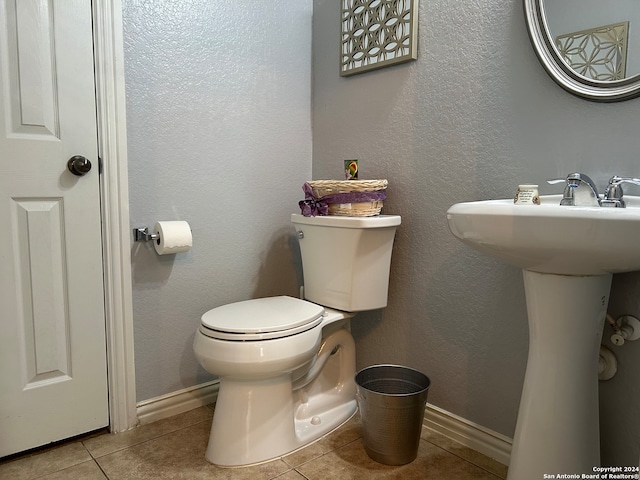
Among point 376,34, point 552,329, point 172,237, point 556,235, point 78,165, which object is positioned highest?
point 376,34

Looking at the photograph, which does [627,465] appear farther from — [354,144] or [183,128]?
[183,128]

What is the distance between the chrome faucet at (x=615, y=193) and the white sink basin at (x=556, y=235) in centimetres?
20

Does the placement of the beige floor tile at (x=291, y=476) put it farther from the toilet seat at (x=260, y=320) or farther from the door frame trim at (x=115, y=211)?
the door frame trim at (x=115, y=211)

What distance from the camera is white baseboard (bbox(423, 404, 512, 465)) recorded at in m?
1.50

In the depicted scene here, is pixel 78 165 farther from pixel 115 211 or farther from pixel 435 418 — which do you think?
pixel 435 418

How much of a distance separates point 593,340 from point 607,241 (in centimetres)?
36

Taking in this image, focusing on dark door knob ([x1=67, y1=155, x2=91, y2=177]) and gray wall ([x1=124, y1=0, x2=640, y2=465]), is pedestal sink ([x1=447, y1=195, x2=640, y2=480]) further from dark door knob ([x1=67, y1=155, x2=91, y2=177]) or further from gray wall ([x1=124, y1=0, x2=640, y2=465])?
dark door knob ([x1=67, y1=155, x2=91, y2=177])

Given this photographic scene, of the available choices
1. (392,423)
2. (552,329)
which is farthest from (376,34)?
(392,423)

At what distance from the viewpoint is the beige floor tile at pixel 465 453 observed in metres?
1.46

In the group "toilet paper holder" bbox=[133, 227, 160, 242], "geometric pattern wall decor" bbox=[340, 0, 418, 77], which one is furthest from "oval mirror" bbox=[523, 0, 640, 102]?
"toilet paper holder" bbox=[133, 227, 160, 242]

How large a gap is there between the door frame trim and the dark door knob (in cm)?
6

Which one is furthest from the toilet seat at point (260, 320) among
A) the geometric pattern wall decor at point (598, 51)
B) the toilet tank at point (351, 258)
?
the geometric pattern wall decor at point (598, 51)

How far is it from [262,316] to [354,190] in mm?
538

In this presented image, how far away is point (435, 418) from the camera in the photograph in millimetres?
1693
